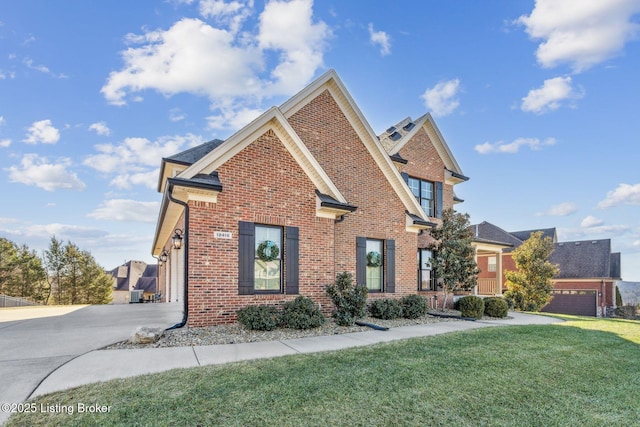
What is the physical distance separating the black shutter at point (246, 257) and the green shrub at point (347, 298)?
2.20 meters

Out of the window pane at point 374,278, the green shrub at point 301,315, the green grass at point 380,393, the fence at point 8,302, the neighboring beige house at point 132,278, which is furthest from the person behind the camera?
the neighboring beige house at point 132,278

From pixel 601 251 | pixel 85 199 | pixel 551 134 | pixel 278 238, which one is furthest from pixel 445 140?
pixel 601 251

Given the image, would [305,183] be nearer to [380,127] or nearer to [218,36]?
[218,36]

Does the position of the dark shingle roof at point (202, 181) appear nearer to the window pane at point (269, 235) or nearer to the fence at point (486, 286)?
the window pane at point (269, 235)

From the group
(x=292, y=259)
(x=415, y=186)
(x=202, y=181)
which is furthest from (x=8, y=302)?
(x=415, y=186)

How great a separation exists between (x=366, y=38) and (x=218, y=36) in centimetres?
522

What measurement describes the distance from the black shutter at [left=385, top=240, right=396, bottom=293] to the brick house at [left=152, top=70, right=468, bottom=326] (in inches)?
1.6

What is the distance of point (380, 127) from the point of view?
725 inches

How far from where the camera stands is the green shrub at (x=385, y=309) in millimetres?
10938

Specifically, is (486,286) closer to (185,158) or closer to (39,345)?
(185,158)

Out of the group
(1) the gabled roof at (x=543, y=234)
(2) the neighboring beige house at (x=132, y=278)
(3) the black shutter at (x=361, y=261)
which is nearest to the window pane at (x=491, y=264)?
(1) the gabled roof at (x=543, y=234)

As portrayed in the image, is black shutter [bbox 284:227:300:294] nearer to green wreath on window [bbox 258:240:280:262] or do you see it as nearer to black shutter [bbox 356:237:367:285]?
green wreath on window [bbox 258:240:280:262]

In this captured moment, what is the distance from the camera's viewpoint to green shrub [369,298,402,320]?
10.9 meters

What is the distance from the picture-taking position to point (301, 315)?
28.2ft
